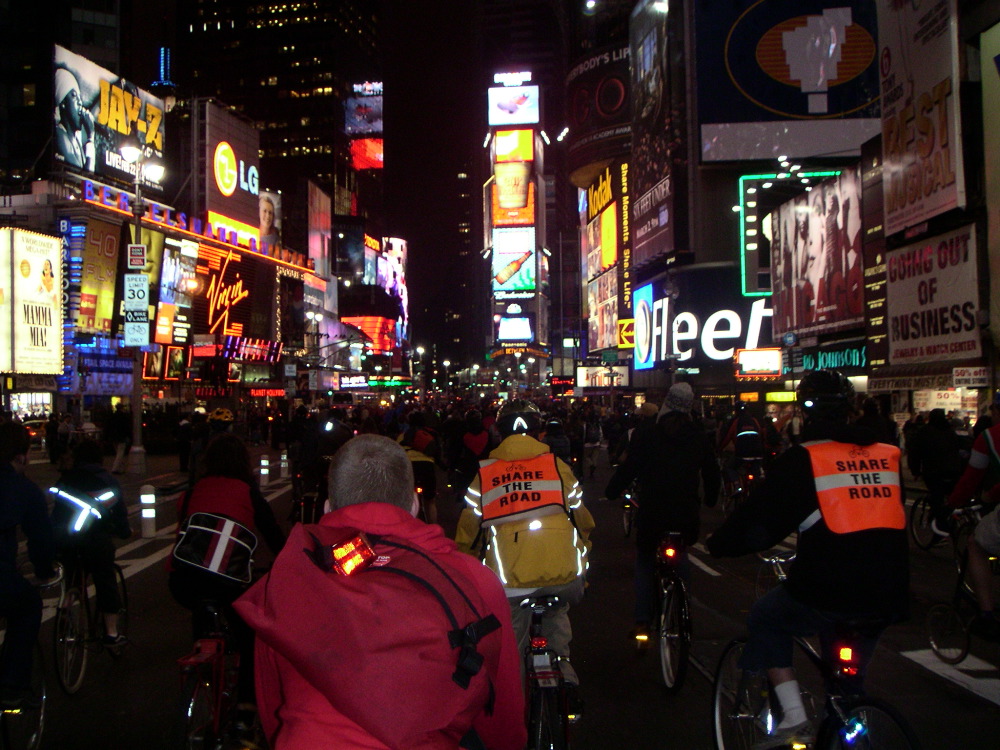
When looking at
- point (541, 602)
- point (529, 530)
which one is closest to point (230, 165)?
point (529, 530)

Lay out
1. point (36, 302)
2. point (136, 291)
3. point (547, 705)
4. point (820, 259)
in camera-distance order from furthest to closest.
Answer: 1. point (36, 302)
2. point (820, 259)
3. point (136, 291)
4. point (547, 705)

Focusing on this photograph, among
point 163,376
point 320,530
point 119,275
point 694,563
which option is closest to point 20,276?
point 119,275

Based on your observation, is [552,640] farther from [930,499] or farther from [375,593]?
[930,499]

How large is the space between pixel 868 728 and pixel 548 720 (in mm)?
1351

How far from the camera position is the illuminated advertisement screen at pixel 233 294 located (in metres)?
66.7

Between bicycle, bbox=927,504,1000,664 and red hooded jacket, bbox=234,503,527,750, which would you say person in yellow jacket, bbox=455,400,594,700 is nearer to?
red hooded jacket, bbox=234,503,527,750

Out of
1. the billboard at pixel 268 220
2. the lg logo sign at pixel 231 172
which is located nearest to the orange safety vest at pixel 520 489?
the lg logo sign at pixel 231 172

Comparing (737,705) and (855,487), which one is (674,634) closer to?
(737,705)

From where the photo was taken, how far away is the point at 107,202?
50.0m

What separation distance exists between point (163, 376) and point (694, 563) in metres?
49.3

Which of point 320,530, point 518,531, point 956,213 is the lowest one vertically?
point 518,531

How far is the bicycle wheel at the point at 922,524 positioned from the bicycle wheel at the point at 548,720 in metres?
10.2

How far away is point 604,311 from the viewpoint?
85.5m

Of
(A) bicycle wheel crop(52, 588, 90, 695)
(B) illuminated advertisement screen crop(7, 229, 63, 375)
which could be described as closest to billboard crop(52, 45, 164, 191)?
(B) illuminated advertisement screen crop(7, 229, 63, 375)
